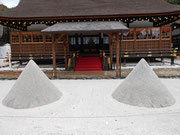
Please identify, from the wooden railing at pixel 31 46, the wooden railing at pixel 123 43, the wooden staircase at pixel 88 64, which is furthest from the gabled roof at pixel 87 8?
the wooden staircase at pixel 88 64

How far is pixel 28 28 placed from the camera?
553 inches

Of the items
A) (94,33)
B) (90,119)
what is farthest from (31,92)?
(94,33)

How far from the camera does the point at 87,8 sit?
13578 mm

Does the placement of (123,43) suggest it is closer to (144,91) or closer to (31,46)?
(31,46)

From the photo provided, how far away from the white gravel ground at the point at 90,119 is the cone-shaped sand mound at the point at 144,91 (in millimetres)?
244

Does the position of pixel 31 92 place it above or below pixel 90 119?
above

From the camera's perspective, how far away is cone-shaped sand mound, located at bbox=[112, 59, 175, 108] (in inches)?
187

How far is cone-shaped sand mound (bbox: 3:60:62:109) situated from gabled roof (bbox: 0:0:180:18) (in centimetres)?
812

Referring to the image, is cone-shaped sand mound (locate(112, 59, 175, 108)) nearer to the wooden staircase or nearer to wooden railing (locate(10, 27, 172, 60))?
the wooden staircase

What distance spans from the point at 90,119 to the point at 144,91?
223 cm

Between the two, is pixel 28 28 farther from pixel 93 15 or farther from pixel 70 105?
pixel 70 105

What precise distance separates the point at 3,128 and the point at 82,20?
431 inches

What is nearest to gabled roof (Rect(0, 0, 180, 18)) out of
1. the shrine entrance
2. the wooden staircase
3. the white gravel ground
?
the shrine entrance

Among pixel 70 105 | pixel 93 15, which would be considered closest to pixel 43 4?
pixel 93 15
